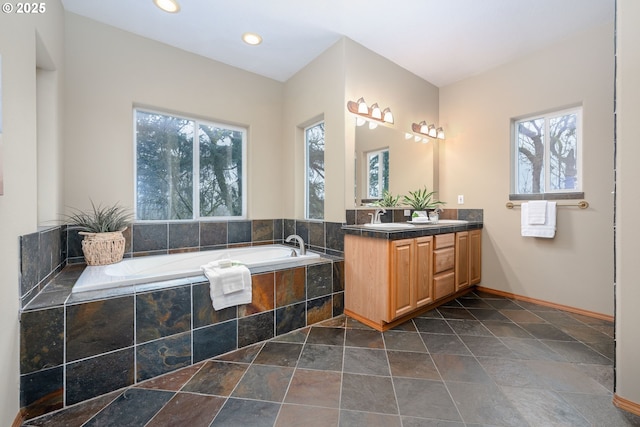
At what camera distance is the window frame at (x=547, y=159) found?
2.51 metres

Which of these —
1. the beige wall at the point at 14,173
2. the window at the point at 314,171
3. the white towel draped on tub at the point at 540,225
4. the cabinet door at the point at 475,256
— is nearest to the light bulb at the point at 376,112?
the window at the point at 314,171

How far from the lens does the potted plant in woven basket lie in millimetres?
2111

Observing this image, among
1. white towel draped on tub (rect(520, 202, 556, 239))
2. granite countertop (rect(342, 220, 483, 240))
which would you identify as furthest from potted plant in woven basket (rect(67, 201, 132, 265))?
white towel draped on tub (rect(520, 202, 556, 239))

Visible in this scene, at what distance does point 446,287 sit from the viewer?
2.63 m

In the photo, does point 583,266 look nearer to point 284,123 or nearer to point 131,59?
point 284,123

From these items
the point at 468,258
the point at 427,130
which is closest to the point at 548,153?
the point at 427,130

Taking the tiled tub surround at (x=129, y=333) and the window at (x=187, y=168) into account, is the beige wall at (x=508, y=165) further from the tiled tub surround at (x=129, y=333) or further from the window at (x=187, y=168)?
the window at (x=187, y=168)

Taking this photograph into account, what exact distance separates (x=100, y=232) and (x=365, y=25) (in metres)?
2.89

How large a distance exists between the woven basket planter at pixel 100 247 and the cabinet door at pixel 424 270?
8.41ft

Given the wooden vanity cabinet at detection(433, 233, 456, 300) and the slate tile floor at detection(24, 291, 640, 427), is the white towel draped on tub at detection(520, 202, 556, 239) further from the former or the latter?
the slate tile floor at detection(24, 291, 640, 427)

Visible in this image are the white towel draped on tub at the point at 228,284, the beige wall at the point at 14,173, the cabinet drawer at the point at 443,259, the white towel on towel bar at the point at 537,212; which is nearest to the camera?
the beige wall at the point at 14,173

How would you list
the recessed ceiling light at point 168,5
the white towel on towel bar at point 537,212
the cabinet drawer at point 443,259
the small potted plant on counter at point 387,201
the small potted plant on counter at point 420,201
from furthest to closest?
the small potted plant on counter at point 420,201, the small potted plant on counter at point 387,201, the white towel on towel bar at point 537,212, the cabinet drawer at point 443,259, the recessed ceiling light at point 168,5

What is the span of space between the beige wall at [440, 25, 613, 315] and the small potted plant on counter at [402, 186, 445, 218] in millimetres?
411

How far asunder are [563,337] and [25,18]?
4015 millimetres
